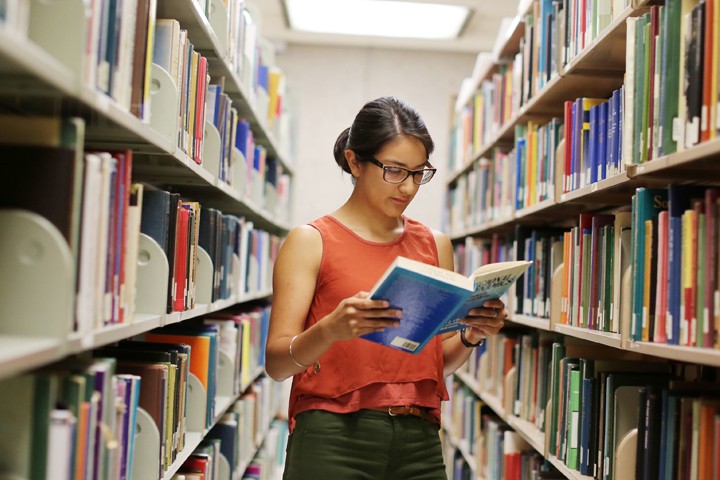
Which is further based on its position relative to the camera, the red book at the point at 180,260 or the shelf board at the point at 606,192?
the red book at the point at 180,260

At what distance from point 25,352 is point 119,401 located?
1.49 ft

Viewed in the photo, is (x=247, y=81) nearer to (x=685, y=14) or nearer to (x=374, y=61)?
(x=685, y=14)

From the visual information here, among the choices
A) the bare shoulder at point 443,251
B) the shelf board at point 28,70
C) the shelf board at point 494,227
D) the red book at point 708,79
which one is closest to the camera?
the shelf board at point 28,70

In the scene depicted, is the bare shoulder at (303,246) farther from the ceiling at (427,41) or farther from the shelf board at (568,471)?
the ceiling at (427,41)

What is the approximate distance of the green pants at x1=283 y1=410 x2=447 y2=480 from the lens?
1.62m

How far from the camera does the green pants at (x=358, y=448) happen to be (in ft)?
5.33

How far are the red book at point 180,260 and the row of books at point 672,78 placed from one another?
3.53 ft

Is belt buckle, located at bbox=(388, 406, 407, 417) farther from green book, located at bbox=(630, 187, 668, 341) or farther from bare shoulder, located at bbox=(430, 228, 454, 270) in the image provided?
green book, located at bbox=(630, 187, 668, 341)

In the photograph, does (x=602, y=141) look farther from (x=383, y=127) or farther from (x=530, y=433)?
(x=530, y=433)

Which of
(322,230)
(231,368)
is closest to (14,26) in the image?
(322,230)

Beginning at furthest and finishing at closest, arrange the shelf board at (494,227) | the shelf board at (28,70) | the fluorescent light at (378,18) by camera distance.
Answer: the fluorescent light at (378,18) → the shelf board at (494,227) → the shelf board at (28,70)

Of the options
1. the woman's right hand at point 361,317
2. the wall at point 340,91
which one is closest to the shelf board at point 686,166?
the woman's right hand at point 361,317

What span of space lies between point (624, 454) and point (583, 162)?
831 millimetres

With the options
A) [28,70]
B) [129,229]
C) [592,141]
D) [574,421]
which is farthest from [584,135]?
[28,70]
